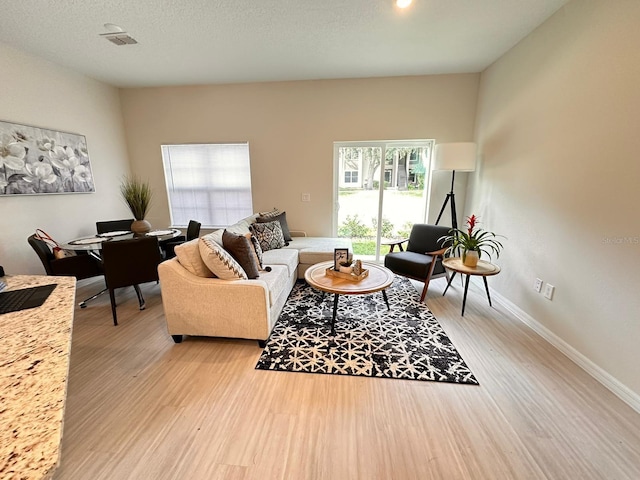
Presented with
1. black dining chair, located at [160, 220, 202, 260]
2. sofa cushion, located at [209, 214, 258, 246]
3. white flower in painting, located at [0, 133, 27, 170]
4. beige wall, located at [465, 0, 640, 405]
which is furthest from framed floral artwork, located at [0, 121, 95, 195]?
beige wall, located at [465, 0, 640, 405]

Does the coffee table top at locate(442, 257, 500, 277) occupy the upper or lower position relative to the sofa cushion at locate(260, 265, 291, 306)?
upper

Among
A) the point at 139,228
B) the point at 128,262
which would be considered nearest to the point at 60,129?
the point at 139,228

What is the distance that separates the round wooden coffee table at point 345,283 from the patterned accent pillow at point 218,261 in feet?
2.31

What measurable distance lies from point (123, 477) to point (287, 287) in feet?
6.12

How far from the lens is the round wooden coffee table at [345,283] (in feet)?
7.60

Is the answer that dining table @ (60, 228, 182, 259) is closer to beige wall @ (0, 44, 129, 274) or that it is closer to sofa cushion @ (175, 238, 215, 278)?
beige wall @ (0, 44, 129, 274)

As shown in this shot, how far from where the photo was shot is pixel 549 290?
2.36m

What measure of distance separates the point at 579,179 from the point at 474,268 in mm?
1132

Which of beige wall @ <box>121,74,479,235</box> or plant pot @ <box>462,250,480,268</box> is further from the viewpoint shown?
beige wall @ <box>121,74,479,235</box>

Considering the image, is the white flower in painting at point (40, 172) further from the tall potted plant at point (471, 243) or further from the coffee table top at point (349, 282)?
the tall potted plant at point (471, 243)

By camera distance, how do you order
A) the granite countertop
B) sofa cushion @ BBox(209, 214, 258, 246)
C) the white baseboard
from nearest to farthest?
1. the granite countertop
2. the white baseboard
3. sofa cushion @ BBox(209, 214, 258, 246)

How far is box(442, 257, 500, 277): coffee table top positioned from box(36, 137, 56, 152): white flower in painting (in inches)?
194

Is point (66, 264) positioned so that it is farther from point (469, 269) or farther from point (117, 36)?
point (469, 269)

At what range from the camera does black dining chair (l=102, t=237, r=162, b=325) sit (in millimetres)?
2529
